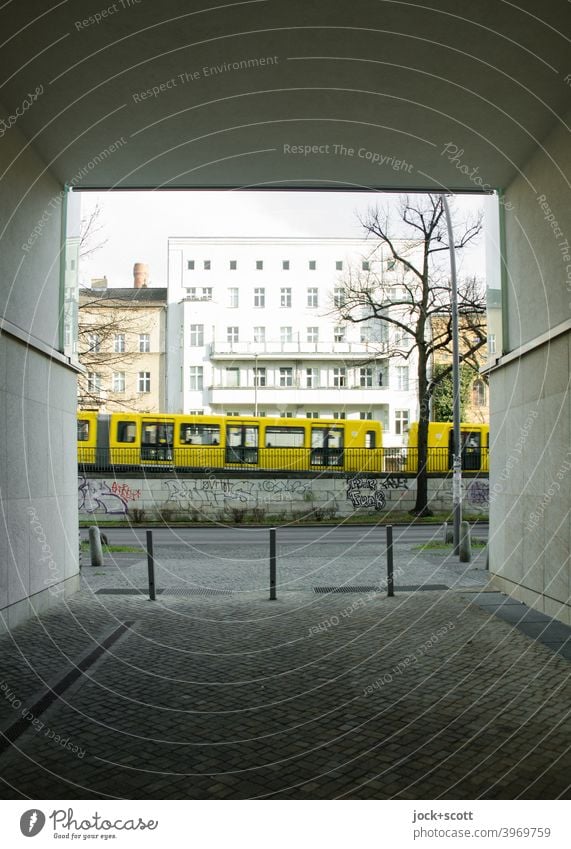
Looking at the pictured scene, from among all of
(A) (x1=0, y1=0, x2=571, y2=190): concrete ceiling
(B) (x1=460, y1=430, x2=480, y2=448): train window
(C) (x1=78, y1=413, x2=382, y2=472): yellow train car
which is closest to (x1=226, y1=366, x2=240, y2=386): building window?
(C) (x1=78, y1=413, x2=382, y2=472): yellow train car

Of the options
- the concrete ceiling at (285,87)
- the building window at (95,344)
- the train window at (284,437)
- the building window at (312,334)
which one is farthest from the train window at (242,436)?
the concrete ceiling at (285,87)

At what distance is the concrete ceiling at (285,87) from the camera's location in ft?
21.6

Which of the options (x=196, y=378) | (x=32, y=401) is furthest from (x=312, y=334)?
(x=32, y=401)

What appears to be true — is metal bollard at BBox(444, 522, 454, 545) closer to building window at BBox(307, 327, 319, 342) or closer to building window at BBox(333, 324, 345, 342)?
building window at BBox(333, 324, 345, 342)

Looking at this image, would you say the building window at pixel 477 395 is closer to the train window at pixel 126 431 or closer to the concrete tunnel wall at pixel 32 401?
the train window at pixel 126 431

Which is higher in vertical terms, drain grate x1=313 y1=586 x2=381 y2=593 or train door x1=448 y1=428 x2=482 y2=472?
train door x1=448 y1=428 x2=482 y2=472

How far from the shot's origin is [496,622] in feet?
29.5

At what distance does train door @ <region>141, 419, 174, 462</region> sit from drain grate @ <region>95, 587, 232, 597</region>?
22.4m

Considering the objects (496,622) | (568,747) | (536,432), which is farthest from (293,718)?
(536,432)

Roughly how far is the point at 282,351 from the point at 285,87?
114ft

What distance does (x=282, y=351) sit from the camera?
42625 millimetres

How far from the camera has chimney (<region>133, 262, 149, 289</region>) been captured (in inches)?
2395

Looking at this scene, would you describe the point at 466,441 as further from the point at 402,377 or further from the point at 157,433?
the point at 157,433

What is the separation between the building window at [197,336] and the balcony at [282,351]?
0.72m
